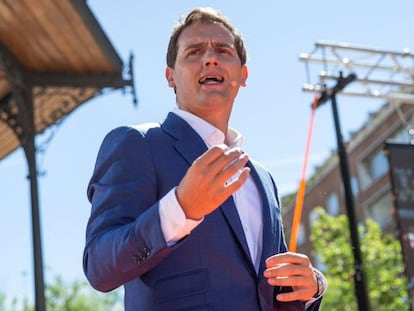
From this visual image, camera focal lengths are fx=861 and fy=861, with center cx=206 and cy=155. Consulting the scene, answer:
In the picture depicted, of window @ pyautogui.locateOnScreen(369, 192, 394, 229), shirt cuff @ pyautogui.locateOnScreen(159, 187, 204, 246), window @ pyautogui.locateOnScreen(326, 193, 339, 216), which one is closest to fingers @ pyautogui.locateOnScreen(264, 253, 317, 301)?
shirt cuff @ pyautogui.locateOnScreen(159, 187, 204, 246)

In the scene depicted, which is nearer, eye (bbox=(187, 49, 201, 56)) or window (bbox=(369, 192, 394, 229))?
eye (bbox=(187, 49, 201, 56))

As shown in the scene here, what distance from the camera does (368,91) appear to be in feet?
50.5

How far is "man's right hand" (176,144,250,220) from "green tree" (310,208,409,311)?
23.2 meters

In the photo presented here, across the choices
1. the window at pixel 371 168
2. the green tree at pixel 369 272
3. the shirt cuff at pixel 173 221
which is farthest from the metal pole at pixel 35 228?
the window at pixel 371 168

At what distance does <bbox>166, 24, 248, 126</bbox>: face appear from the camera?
2.35 m

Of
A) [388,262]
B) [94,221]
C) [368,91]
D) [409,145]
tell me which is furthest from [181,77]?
[388,262]

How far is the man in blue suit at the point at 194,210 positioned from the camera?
1929mm

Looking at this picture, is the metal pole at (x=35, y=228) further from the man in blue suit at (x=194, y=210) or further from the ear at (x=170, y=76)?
the man in blue suit at (x=194, y=210)

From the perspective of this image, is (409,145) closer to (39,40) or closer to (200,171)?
(39,40)

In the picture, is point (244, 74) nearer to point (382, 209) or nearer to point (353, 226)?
point (353, 226)

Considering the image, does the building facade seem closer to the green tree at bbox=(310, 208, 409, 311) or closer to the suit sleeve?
the green tree at bbox=(310, 208, 409, 311)

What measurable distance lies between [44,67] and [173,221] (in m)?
9.33

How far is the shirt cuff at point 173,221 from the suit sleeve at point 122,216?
14 millimetres

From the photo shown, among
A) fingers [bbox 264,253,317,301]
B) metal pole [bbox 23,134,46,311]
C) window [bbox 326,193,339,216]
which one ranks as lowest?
fingers [bbox 264,253,317,301]
